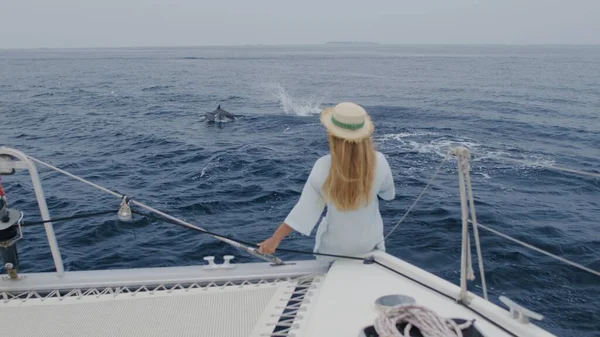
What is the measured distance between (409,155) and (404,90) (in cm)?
2632

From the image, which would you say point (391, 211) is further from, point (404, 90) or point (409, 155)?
point (404, 90)

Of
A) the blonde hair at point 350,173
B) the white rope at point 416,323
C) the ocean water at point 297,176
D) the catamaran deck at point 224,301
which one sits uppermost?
the blonde hair at point 350,173

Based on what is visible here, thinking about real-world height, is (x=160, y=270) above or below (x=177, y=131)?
above

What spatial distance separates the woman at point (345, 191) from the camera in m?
3.59

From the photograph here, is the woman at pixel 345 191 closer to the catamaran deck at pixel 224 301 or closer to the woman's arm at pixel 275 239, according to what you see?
the woman's arm at pixel 275 239

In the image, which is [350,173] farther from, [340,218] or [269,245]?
[269,245]

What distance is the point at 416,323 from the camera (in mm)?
3010

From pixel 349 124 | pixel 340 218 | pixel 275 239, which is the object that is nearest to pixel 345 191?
pixel 340 218

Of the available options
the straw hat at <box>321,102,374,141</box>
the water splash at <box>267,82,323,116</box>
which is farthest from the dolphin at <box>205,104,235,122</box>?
the straw hat at <box>321,102,374,141</box>

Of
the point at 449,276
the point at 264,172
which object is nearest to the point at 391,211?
the point at 449,276

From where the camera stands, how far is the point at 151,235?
11.3 metres

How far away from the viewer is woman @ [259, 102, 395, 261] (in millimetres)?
3590

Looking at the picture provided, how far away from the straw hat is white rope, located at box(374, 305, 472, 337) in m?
1.25

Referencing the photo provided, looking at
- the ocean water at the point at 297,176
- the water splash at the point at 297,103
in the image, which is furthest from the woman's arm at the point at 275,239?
the water splash at the point at 297,103
